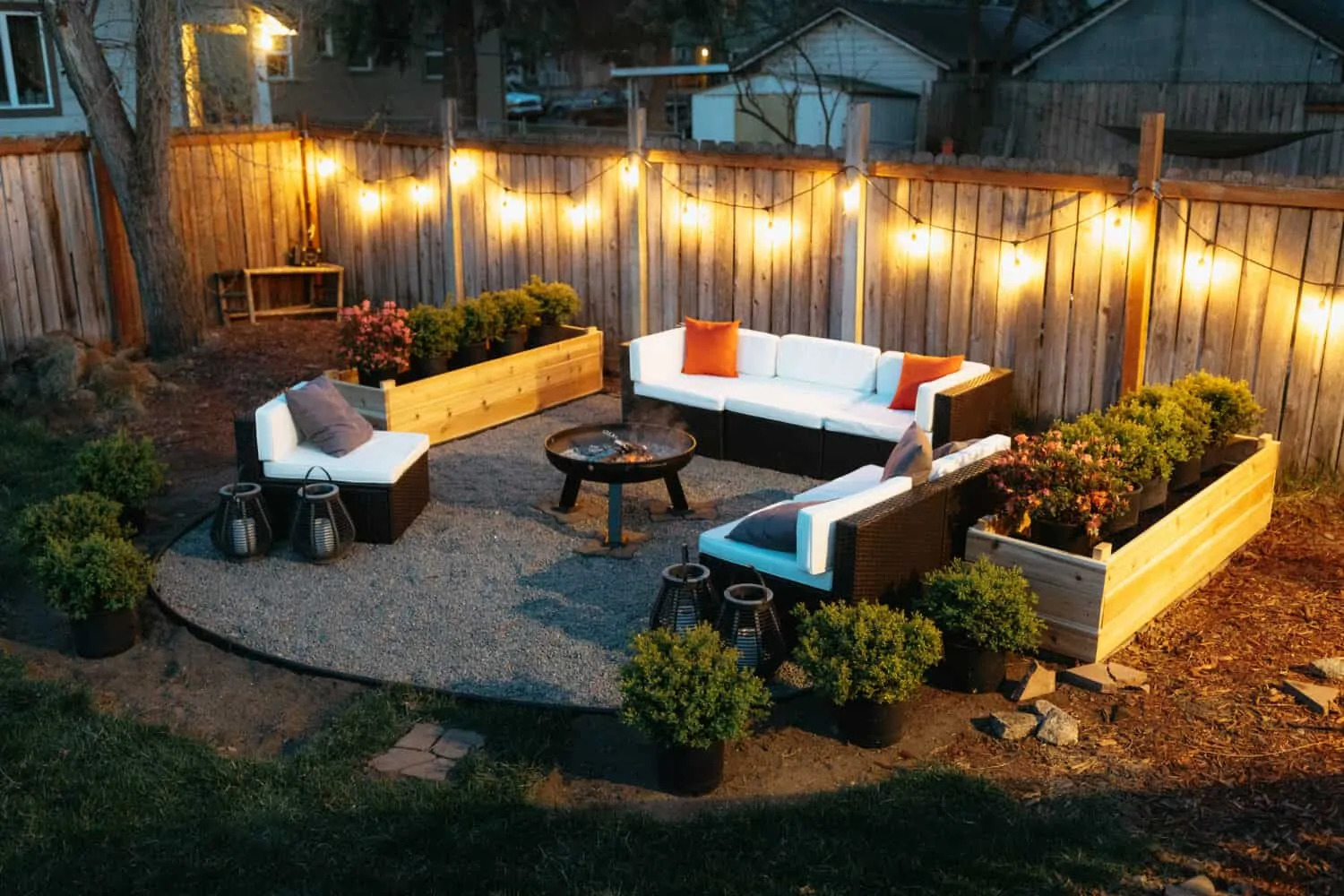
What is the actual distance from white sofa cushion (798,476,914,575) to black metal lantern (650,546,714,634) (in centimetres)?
47

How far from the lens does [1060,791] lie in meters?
5.00

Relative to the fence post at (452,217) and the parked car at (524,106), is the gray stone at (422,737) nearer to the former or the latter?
the fence post at (452,217)

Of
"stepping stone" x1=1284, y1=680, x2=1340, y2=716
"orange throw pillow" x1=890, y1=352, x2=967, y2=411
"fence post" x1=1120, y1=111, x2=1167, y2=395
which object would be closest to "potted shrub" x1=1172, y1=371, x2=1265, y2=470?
"fence post" x1=1120, y1=111, x2=1167, y2=395

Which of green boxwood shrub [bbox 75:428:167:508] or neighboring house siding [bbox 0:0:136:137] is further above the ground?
neighboring house siding [bbox 0:0:136:137]

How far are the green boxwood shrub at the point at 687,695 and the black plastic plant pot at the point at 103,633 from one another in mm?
2857

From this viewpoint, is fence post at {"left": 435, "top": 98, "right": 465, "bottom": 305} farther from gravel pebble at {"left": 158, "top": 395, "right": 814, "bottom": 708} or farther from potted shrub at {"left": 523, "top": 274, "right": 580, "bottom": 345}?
gravel pebble at {"left": 158, "top": 395, "right": 814, "bottom": 708}

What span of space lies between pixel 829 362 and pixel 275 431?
3887mm

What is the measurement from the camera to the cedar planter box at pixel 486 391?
9.39 m

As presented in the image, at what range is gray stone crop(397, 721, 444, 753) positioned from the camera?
17.7 feet

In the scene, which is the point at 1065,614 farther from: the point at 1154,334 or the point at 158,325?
the point at 158,325

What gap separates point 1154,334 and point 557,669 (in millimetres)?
4838

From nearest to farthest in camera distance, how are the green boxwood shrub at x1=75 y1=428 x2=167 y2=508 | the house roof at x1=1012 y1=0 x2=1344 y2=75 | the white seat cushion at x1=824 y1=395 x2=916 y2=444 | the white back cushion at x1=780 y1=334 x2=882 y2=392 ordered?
the green boxwood shrub at x1=75 y1=428 x2=167 y2=508 < the white seat cushion at x1=824 y1=395 x2=916 y2=444 < the white back cushion at x1=780 y1=334 x2=882 y2=392 < the house roof at x1=1012 y1=0 x2=1344 y2=75

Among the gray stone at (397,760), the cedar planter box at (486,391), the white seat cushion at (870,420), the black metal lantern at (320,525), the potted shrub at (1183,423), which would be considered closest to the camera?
the gray stone at (397,760)

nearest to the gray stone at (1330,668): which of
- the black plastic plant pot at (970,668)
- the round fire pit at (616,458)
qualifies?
the black plastic plant pot at (970,668)
